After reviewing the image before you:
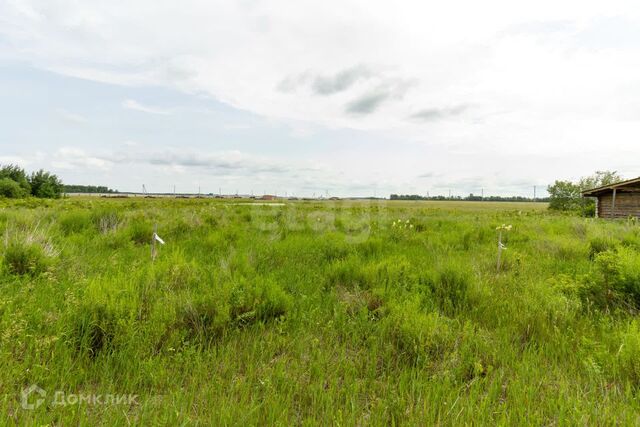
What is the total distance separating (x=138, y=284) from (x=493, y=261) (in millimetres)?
6193

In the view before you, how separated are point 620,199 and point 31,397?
32.7 m

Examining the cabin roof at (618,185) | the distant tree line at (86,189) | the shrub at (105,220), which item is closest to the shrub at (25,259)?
the shrub at (105,220)

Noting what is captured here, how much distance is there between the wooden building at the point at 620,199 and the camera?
2022 cm

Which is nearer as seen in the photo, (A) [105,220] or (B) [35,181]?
(A) [105,220]

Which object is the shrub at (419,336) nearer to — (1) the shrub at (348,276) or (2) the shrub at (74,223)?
(1) the shrub at (348,276)

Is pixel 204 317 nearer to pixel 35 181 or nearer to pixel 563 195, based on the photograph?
pixel 563 195

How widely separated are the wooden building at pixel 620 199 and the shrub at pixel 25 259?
29968 mm

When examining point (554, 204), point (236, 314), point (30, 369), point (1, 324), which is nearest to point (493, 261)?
point (236, 314)

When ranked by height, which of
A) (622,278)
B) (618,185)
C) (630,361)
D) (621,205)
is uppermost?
(618,185)

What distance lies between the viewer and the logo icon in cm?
167

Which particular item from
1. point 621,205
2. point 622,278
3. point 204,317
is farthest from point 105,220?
point 621,205

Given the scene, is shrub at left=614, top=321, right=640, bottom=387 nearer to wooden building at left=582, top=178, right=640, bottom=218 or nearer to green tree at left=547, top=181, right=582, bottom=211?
wooden building at left=582, top=178, right=640, bottom=218

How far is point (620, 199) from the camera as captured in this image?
21406mm

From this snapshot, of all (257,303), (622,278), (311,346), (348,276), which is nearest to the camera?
(311,346)
